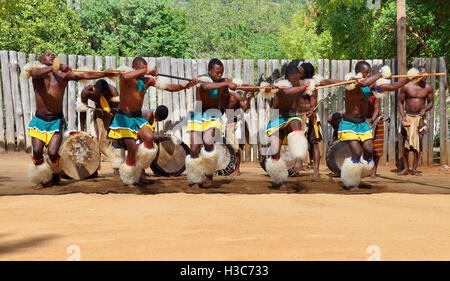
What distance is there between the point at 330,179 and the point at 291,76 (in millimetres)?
1939

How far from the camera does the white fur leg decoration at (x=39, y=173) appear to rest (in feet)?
21.3

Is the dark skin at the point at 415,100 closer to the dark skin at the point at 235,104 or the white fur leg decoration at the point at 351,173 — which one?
the white fur leg decoration at the point at 351,173

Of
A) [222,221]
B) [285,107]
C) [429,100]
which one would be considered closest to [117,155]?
[285,107]

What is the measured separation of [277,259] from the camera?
11.8ft

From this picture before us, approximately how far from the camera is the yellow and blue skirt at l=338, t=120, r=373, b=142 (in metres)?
6.92

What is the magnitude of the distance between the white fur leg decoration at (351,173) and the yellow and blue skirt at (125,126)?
9.42ft

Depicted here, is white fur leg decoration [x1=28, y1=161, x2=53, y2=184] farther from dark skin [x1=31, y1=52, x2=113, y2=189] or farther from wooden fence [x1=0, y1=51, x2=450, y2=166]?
wooden fence [x1=0, y1=51, x2=450, y2=166]

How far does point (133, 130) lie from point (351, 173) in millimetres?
3100

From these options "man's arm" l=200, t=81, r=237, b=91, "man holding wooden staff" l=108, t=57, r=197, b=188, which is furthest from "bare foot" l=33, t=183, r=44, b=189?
"man's arm" l=200, t=81, r=237, b=91

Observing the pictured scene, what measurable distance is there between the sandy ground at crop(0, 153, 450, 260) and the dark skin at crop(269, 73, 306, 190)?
1.92ft

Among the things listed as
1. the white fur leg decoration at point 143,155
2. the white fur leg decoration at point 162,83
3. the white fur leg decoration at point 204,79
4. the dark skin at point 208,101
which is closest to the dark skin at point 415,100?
the dark skin at point 208,101

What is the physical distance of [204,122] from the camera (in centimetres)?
672

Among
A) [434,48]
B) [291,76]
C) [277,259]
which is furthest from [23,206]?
[434,48]
